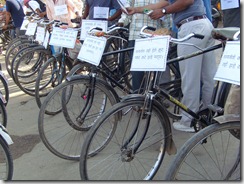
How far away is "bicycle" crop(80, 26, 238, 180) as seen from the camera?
2.60 m

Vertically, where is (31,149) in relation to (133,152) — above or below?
Result: below

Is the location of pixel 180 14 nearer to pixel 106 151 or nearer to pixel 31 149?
pixel 106 151

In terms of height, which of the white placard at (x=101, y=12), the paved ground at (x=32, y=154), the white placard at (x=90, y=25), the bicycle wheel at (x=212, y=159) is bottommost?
the paved ground at (x=32, y=154)

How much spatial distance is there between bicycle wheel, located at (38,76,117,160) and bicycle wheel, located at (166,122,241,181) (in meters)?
0.96

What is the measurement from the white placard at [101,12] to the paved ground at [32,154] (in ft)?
5.17

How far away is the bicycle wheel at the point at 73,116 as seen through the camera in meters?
3.26

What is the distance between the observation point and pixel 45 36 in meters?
4.94

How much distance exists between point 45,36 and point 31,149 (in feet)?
6.12

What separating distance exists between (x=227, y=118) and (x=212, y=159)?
1087 mm

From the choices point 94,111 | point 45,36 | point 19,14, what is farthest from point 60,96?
point 19,14

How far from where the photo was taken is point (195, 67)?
3.15 meters

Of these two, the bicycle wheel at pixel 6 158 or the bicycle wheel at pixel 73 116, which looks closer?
the bicycle wheel at pixel 6 158

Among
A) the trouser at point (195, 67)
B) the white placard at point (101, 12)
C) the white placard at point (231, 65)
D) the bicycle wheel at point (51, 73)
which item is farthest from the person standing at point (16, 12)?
the white placard at point (231, 65)

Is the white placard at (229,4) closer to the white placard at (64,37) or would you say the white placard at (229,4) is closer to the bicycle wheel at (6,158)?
the white placard at (64,37)
